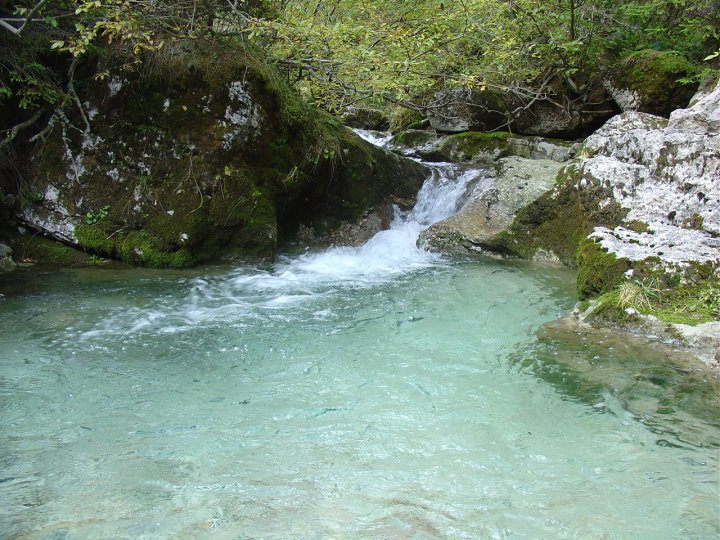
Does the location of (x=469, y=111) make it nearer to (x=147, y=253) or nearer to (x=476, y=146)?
(x=476, y=146)

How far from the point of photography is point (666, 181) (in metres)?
7.60

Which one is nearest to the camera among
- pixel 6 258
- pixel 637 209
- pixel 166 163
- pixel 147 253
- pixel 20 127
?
pixel 637 209

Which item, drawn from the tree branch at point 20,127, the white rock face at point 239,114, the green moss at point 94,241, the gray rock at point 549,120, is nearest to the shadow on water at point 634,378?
the white rock face at point 239,114

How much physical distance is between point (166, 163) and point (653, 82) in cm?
978

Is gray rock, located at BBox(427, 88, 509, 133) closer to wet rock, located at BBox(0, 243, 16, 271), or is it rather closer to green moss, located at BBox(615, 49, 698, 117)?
green moss, located at BBox(615, 49, 698, 117)

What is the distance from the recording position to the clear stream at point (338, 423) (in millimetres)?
3199

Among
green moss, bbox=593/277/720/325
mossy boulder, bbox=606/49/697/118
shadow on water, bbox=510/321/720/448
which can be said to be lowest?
shadow on water, bbox=510/321/720/448

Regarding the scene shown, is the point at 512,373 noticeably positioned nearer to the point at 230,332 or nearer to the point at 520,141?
the point at 230,332

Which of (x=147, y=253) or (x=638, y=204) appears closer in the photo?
(x=638, y=204)

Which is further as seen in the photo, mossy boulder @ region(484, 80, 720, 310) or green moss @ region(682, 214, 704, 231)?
green moss @ region(682, 214, 704, 231)

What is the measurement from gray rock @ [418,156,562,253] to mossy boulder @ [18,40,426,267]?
314 centimetres

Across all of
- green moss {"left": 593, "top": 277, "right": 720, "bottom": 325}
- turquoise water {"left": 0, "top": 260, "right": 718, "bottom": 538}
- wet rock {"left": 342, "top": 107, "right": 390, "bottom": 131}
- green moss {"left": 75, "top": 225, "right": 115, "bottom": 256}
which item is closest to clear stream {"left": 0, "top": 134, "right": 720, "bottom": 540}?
turquoise water {"left": 0, "top": 260, "right": 718, "bottom": 538}

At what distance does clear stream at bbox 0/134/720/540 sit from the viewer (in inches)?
126

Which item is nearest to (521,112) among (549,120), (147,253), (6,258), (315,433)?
(549,120)
